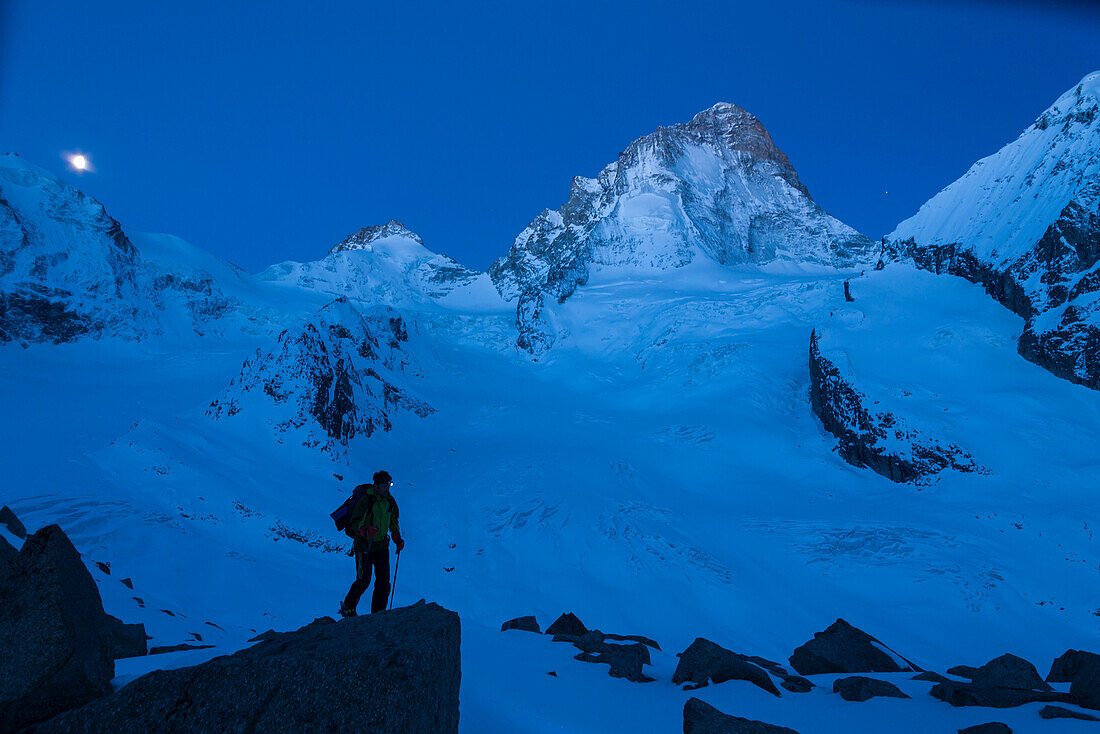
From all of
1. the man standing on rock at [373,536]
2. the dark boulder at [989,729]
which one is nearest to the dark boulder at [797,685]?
the dark boulder at [989,729]

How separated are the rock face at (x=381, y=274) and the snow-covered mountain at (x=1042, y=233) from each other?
9892 cm

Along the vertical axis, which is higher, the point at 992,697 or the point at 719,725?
the point at 992,697

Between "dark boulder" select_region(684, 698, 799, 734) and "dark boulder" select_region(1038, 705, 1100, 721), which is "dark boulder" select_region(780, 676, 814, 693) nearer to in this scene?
"dark boulder" select_region(1038, 705, 1100, 721)

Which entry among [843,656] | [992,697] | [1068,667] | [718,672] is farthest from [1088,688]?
[1068,667]

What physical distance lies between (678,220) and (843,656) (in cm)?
11609

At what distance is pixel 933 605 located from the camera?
1041 inches

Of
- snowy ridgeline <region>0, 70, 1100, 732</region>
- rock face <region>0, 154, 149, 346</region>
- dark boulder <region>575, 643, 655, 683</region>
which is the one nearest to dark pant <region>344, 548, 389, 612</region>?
snowy ridgeline <region>0, 70, 1100, 732</region>

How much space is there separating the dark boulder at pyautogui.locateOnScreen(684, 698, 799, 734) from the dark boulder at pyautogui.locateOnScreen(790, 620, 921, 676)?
15.7 feet

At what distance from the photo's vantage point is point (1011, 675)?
7.21 m

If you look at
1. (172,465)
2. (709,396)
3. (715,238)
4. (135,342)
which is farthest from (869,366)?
(135,342)

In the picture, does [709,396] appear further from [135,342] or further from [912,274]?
[135,342]

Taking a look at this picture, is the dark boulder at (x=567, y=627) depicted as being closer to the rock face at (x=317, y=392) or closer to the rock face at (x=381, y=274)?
the rock face at (x=317, y=392)

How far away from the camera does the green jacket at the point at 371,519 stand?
7.32 m

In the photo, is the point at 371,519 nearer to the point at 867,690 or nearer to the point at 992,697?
the point at 867,690
